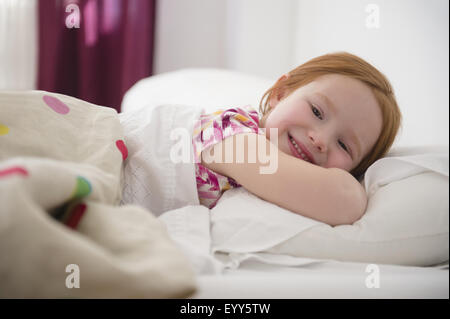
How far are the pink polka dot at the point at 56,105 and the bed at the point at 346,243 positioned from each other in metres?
0.29

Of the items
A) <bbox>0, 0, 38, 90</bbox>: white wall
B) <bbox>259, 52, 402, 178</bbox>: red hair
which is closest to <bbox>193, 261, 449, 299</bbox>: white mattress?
<bbox>259, 52, 402, 178</bbox>: red hair

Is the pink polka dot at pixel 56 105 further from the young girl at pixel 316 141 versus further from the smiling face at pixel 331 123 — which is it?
the smiling face at pixel 331 123

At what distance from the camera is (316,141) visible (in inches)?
30.2

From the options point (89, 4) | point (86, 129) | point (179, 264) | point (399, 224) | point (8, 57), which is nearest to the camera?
point (179, 264)

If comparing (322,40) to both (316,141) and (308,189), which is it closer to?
(316,141)

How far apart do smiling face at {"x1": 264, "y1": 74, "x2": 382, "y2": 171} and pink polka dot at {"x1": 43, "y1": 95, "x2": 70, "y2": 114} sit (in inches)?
16.3

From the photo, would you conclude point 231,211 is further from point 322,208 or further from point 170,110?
point 170,110

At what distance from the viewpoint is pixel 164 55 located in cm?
253

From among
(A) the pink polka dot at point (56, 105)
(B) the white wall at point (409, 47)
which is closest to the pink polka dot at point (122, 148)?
(A) the pink polka dot at point (56, 105)

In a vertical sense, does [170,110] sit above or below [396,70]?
below

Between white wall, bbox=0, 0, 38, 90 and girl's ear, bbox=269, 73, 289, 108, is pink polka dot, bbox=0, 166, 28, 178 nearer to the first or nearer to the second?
girl's ear, bbox=269, 73, 289, 108

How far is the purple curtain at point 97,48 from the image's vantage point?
7.30 feet
